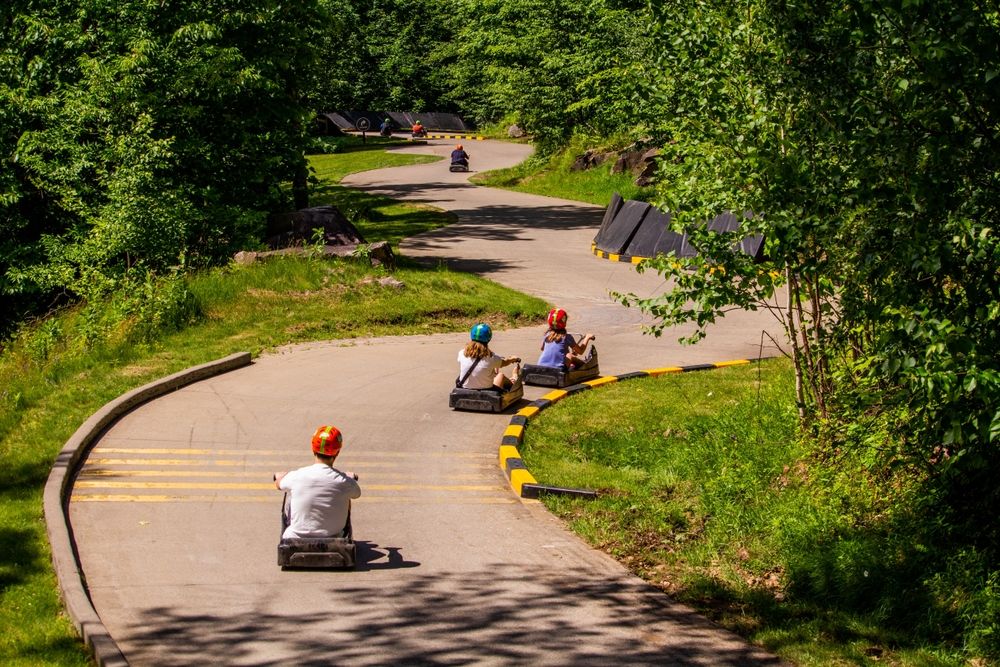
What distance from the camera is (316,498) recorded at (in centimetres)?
900

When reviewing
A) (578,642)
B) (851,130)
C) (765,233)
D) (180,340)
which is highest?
(851,130)

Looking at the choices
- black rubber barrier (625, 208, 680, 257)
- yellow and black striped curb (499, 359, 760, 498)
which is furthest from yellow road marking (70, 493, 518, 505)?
black rubber barrier (625, 208, 680, 257)

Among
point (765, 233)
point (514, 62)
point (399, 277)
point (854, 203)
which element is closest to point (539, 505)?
point (765, 233)

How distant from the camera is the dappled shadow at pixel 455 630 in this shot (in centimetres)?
733

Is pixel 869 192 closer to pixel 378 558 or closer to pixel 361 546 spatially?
pixel 378 558

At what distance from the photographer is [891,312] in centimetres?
753

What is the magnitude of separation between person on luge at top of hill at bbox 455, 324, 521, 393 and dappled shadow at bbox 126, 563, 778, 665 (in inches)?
234

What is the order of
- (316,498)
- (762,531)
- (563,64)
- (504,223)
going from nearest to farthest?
(316,498), (762,531), (504,223), (563,64)

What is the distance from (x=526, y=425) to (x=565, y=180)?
2839cm

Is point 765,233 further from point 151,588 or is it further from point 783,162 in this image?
point 151,588

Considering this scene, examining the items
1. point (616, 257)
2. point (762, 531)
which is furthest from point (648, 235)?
point (762, 531)

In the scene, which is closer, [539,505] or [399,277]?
[539,505]

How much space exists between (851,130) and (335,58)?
61351 millimetres

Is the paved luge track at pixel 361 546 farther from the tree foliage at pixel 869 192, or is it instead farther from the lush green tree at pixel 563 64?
the lush green tree at pixel 563 64
